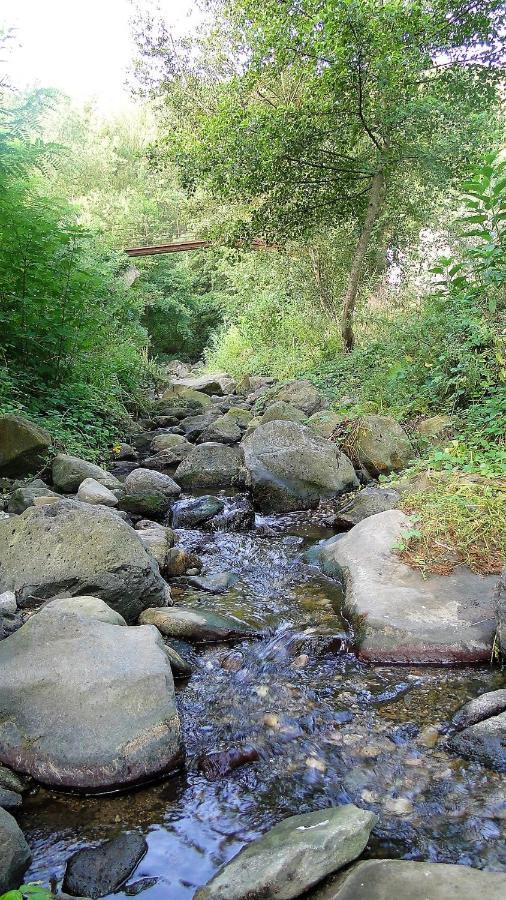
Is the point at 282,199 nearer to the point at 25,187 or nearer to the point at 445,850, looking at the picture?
the point at 25,187

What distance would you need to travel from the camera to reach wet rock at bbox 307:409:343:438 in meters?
7.53

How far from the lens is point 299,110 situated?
10180 mm

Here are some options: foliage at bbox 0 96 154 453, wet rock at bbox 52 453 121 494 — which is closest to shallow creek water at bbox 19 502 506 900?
wet rock at bbox 52 453 121 494

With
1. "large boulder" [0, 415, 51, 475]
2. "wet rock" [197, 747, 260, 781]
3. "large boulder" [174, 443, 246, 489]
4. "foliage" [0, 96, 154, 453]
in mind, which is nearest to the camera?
"wet rock" [197, 747, 260, 781]

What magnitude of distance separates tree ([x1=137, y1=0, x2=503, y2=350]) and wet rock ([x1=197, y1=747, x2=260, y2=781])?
939 centimetres

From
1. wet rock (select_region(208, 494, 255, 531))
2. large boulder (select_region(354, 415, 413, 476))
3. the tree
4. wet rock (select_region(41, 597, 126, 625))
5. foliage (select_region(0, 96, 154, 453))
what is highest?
the tree

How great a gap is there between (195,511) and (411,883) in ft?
14.3

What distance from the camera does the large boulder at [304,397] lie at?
9.47m

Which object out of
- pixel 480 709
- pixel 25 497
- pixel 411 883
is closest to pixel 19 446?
pixel 25 497

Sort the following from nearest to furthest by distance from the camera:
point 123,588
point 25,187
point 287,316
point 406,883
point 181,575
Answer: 1. point 406,883
2. point 123,588
3. point 181,575
4. point 25,187
5. point 287,316

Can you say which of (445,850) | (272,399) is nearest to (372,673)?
(445,850)

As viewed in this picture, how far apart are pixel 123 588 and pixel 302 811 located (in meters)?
1.69

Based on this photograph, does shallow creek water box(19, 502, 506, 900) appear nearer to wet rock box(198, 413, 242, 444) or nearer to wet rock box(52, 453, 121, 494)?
wet rock box(52, 453, 121, 494)

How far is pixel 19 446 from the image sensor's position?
6.21 m
